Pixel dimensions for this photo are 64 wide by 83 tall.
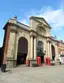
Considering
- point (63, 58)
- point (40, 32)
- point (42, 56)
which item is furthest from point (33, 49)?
point (63, 58)

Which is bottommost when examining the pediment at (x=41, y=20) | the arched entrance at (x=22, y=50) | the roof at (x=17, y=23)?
the arched entrance at (x=22, y=50)

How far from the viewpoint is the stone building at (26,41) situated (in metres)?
25.1

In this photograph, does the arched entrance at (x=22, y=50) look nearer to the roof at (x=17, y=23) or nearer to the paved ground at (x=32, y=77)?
the roof at (x=17, y=23)

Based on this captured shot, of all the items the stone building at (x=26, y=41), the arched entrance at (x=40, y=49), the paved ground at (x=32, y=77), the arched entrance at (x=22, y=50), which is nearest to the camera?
the paved ground at (x=32, y=77)

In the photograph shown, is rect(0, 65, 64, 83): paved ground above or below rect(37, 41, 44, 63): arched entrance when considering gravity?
below

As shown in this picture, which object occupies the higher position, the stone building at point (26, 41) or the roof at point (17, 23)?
the roof at point (17, 23)

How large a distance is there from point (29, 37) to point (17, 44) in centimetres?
466

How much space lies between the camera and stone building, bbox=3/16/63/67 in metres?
25.1

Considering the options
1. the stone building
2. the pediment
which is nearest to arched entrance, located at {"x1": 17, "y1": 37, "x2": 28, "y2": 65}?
the stone building

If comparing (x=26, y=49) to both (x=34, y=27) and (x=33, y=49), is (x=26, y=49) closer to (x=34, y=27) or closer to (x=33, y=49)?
(x=33, y=49)

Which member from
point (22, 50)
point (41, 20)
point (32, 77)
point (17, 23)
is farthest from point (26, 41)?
point (32, 77)

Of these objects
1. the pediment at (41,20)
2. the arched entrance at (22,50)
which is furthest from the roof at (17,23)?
the pediment at (41,20)

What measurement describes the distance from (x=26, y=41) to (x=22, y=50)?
9.07 feet

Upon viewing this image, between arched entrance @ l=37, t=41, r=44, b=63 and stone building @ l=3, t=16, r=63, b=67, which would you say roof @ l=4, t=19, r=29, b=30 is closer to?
stone building @ l=3, t=16, r=63, b=67
